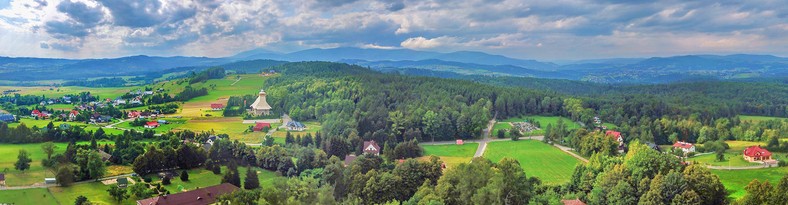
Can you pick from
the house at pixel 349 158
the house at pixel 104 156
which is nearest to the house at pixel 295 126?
the house at pixel 349 158

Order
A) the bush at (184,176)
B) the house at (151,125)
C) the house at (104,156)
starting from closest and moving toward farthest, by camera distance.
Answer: the bush at (184,176), the house at (104,156), the house at (151,125)

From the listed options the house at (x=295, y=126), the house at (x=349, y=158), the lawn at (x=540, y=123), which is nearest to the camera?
the house at (x=349, y=158)

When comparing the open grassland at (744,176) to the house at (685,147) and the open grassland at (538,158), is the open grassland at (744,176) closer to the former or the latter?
the house at (685,147)

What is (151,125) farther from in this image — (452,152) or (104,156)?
(452,152)

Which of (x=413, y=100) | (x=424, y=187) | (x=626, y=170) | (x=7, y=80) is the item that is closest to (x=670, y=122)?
(x=413, y=100)

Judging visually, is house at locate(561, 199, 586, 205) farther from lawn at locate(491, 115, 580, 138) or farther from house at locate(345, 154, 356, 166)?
lawn at locate(491, 115, 580, 138)

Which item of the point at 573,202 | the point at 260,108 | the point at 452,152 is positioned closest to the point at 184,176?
the point at 260,108
